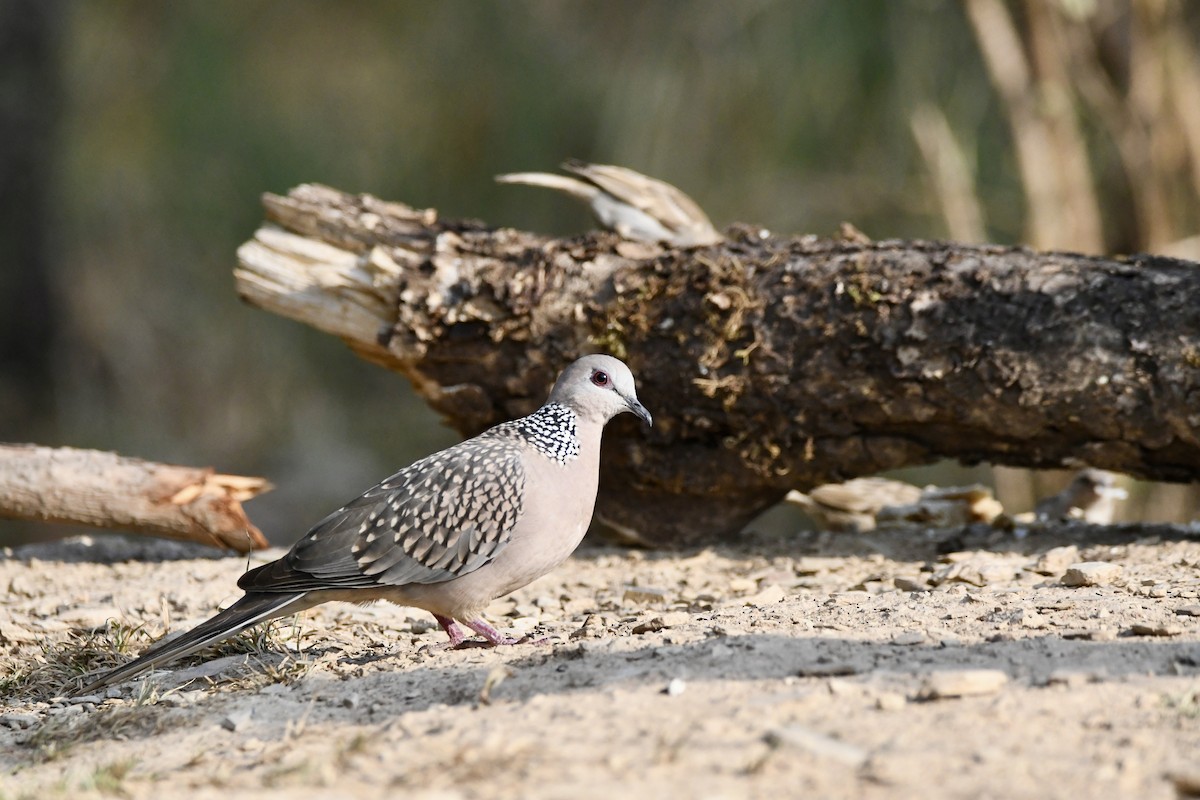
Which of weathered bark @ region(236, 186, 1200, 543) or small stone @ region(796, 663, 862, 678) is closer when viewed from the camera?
small stone @ region(796, 663, 862, 678)

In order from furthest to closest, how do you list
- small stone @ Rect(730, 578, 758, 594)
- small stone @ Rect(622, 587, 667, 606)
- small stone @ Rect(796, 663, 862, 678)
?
small stone @ Rect(730, 578, 758, 594)
small stone @ Rect(622, 587, 667, 606)
small stone @ Rect(796, 663, 862, 678)

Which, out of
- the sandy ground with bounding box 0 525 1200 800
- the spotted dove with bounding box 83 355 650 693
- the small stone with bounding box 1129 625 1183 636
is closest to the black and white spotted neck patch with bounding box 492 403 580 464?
the spotted dove with bounding box 83 355 650 693

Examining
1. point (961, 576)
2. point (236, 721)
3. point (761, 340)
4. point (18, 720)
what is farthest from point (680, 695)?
point (761, 340)

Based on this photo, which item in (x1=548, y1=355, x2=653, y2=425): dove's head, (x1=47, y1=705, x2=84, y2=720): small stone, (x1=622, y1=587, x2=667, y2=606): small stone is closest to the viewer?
(x1=47, y1=705, x2=84, y2=720): small stone

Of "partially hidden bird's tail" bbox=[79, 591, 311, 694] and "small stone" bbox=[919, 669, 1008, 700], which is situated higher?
"small stone" bbox=[919, 669, 1008, 700]

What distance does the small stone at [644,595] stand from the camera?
4.74 metres

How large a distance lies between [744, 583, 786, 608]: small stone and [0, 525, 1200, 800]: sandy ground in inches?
1.0

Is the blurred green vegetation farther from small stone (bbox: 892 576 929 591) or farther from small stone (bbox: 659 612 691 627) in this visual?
small stone (bbox: 659 612 691 627)

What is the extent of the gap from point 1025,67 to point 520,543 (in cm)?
782

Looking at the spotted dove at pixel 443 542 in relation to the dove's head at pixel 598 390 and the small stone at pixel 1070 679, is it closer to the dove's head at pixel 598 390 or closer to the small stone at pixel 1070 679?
the dove's head at pixel 598 390

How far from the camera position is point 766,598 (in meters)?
4.34

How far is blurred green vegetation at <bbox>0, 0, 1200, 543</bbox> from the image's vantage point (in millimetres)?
11227

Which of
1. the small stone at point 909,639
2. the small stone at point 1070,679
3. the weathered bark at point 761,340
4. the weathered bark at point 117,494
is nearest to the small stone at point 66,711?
the weathered bark at point 117,494

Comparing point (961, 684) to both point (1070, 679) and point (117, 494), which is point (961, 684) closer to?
point (1070, 679)
